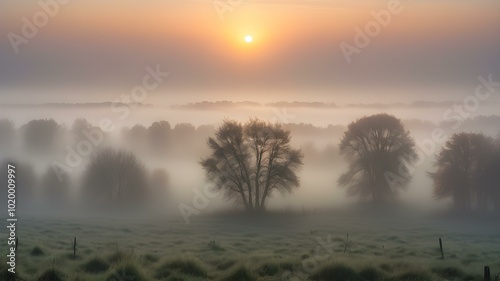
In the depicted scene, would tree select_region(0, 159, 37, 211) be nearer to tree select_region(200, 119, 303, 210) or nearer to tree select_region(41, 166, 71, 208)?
tree select_region(41, 166, 71, 208)

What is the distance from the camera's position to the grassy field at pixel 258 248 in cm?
1981

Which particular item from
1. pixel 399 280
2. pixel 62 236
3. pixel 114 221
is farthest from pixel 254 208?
pixel 399 280

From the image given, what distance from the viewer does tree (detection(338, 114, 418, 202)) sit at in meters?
48.9

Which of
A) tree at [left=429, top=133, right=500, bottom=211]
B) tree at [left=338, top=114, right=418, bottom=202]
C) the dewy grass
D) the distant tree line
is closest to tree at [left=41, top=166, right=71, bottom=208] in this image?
the distant tree line

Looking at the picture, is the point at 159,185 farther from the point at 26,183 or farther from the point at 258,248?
the point at 258,248

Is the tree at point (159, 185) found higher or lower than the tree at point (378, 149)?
lower

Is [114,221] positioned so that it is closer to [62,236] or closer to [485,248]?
[62,236]

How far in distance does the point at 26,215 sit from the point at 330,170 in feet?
78.4

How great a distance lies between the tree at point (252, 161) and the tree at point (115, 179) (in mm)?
5331

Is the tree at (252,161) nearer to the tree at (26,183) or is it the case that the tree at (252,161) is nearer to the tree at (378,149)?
the tree at (378,149)

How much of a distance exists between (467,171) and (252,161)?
55.2 ft

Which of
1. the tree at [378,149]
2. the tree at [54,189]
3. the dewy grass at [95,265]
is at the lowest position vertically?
the dewy grass at [95,265]

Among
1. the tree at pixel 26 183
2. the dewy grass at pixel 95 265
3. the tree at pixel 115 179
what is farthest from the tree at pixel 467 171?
the tree at pixel 26 183

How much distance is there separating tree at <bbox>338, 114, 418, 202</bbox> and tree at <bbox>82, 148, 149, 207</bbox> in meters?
17.0
